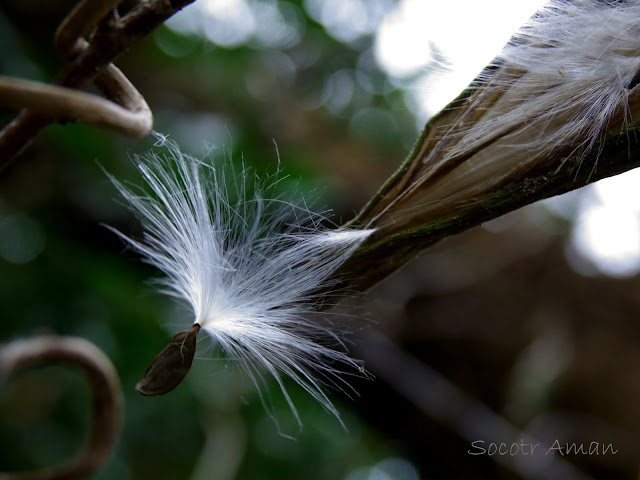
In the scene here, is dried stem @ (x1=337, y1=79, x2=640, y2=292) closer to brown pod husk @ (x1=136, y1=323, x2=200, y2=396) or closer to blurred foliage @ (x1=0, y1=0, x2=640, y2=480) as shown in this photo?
brown pod husk @ (x1=136, y1=323, x2=200, y2=396)

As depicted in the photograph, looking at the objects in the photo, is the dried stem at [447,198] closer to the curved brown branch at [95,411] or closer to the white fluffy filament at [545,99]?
the white fluffy filament at [545,99]

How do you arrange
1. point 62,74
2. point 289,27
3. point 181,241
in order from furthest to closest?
point 289,27 → point 181,241 → point 62,74

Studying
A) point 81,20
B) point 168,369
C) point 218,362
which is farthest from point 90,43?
point 218,362

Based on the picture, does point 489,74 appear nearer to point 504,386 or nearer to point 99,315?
point 99,315

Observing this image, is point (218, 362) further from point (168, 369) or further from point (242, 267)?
point (168, 369)

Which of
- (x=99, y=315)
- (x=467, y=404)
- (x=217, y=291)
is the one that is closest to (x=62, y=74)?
(x=217, y=291)

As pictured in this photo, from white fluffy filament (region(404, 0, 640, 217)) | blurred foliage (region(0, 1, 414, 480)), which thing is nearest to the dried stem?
white fluffy filament (region(404, 0, 640, 217))
